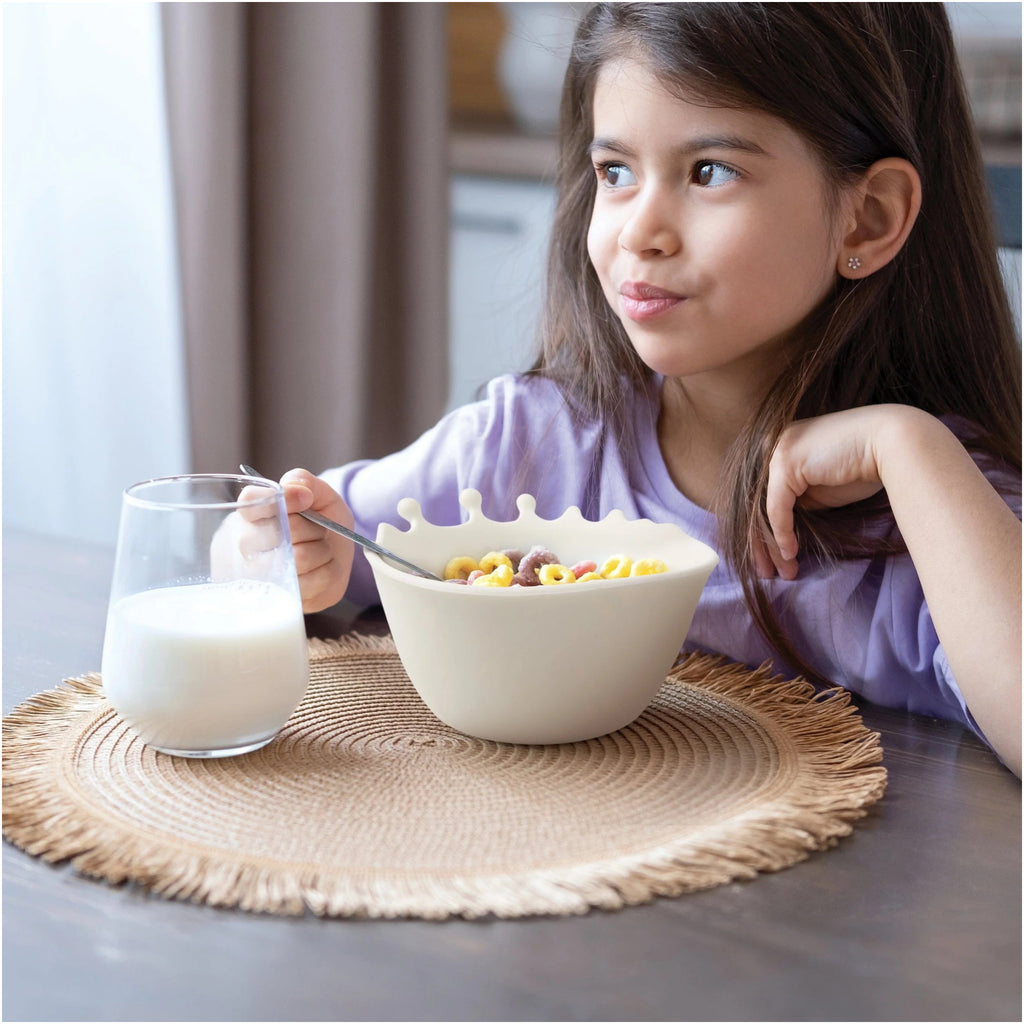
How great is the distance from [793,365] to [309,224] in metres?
1.31

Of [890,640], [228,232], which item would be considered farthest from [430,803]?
[228,232]

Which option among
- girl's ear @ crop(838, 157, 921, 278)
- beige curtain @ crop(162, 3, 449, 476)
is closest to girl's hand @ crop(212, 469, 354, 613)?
girl's ear @ crop(838, 157, 921, 278)

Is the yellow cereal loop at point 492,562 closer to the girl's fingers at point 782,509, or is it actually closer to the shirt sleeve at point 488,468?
the girl's fingers at point 782,509

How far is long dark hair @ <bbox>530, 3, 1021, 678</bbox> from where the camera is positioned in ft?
3.23

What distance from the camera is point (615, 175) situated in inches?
42.7

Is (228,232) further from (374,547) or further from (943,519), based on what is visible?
(943,519)

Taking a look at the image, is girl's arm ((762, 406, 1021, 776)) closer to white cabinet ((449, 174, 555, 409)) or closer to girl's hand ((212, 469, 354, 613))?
girl's hand ((212, 469, 354, 613))

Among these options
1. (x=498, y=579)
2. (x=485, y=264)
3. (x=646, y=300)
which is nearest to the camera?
(x=498, y=579)

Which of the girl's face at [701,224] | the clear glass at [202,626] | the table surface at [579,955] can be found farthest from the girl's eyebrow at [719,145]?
the table surface at [579,955]

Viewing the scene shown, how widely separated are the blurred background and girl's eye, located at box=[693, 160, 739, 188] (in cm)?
38

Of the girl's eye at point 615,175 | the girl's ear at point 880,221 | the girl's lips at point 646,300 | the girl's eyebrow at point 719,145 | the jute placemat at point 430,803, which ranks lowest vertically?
the jute placemat at point 430,803

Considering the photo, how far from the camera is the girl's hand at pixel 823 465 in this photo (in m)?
0.96

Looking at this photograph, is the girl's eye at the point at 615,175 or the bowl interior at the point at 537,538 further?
the girl's eye at the point at 615,175

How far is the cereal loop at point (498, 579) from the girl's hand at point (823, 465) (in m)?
0.28
